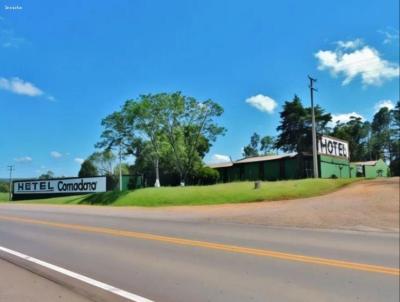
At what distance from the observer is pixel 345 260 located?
27.8 ft

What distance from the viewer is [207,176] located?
48031 mm

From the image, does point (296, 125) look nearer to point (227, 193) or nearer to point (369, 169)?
point (369, 169)

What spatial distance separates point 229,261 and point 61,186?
43.7 m

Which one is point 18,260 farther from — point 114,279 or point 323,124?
point 323,124

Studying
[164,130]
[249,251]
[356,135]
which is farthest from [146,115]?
[356,135]

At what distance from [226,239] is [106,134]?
103ft

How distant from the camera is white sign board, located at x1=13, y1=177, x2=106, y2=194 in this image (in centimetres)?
4512

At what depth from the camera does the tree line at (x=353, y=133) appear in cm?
6222

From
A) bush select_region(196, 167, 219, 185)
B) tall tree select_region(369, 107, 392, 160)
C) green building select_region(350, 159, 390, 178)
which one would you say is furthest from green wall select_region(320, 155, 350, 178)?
tall tree select_region(369, 107, 392, 160)

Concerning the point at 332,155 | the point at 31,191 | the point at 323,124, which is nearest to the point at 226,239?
the point at 332,155

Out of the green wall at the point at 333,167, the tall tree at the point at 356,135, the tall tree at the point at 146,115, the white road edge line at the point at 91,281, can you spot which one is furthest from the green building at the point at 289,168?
the white road edge line at the point at 91,281

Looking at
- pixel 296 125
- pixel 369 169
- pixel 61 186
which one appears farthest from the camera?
pixel 296 125

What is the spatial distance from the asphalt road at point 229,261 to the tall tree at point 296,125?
160ft

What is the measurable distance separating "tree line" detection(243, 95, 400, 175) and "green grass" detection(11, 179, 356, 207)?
93.9ft
